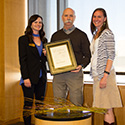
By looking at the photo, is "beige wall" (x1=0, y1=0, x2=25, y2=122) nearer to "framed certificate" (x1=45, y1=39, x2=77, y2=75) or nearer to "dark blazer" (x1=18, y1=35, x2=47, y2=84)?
"dark blazer" (x1=18, y1=35, x2=47, y2=84)

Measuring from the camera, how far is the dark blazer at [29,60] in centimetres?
309

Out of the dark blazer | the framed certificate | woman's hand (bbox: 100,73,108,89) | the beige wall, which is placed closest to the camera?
woman's hand (bbox: 100,73,108,89)

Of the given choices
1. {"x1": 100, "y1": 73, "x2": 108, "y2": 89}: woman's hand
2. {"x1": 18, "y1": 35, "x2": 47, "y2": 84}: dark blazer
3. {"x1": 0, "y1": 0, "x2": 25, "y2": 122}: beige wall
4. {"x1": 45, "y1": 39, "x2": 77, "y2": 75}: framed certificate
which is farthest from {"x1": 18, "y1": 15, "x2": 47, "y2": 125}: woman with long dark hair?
{"x1": 0, "y1": 0, "x2": 25, "y2": 122}: beige wall

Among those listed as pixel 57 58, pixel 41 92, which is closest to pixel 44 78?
pixel 41 92

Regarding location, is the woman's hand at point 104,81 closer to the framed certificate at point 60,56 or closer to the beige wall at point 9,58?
the framed certificate at point 60,56

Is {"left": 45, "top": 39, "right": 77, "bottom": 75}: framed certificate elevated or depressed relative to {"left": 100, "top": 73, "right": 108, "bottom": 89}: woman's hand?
elevated

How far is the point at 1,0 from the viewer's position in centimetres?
414

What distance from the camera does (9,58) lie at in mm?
4250

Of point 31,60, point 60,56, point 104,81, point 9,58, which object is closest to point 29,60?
point 31,60

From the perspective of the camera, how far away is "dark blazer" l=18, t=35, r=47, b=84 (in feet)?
10.1

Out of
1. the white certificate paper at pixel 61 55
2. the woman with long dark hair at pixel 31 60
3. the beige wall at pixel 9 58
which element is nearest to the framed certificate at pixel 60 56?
the white certificate paper at pixel 61 55

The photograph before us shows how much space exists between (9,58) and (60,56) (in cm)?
162

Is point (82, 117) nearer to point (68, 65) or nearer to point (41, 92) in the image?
point (68, 65)

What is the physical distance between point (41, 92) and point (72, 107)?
53.9 inches
